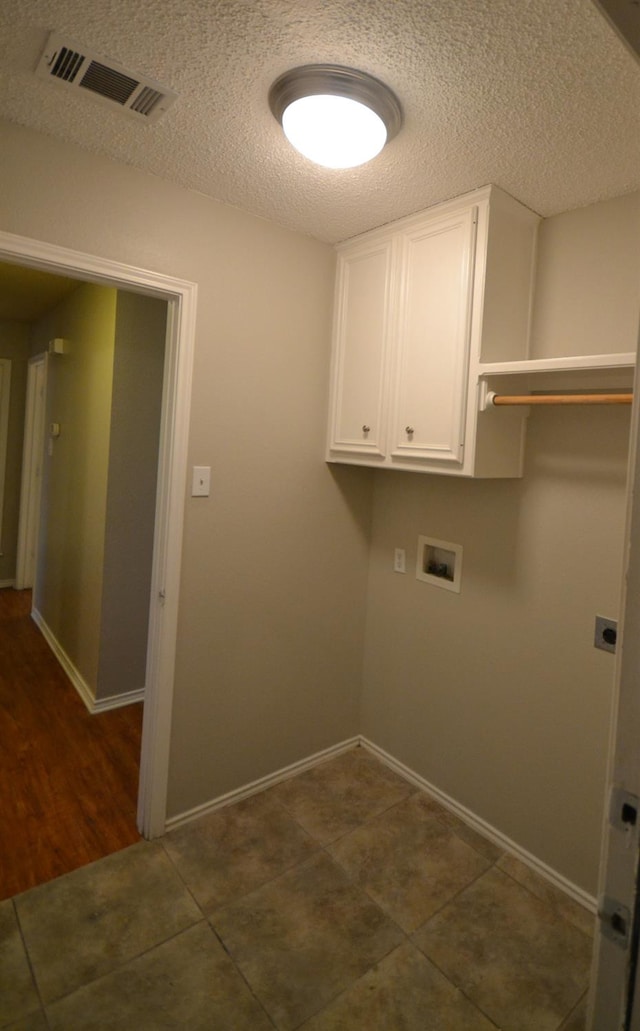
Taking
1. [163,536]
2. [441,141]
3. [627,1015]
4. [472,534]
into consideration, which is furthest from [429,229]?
[627,1015]

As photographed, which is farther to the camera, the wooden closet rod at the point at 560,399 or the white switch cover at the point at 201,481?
the white switch cover at the point at 201,481

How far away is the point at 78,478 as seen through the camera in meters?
3.34

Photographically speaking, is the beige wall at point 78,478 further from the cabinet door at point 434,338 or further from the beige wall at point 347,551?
the cabinet door at point 434,338

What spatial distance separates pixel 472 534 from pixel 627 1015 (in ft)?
5.47

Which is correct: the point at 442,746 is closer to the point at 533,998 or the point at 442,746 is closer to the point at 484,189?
the point at 533,998

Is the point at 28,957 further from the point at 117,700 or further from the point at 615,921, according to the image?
the point at 615,921

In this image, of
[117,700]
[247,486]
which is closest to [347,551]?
[247,486]

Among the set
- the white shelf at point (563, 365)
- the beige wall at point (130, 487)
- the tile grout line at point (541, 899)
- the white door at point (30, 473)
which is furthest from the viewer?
the white door at point (30, 473)

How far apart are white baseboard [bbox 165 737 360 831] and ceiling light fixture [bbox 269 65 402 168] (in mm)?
2382

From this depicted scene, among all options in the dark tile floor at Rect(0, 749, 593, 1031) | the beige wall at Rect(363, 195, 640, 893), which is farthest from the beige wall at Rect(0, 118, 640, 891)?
the dark tile floor at Rect(0, 749, 593, 1031)

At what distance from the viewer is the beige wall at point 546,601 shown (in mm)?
1833

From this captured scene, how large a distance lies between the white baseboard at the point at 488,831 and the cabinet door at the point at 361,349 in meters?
1.51

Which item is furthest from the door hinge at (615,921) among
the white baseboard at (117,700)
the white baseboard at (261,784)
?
the white baseboard at (117,700)

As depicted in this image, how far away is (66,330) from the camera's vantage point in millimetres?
3742
